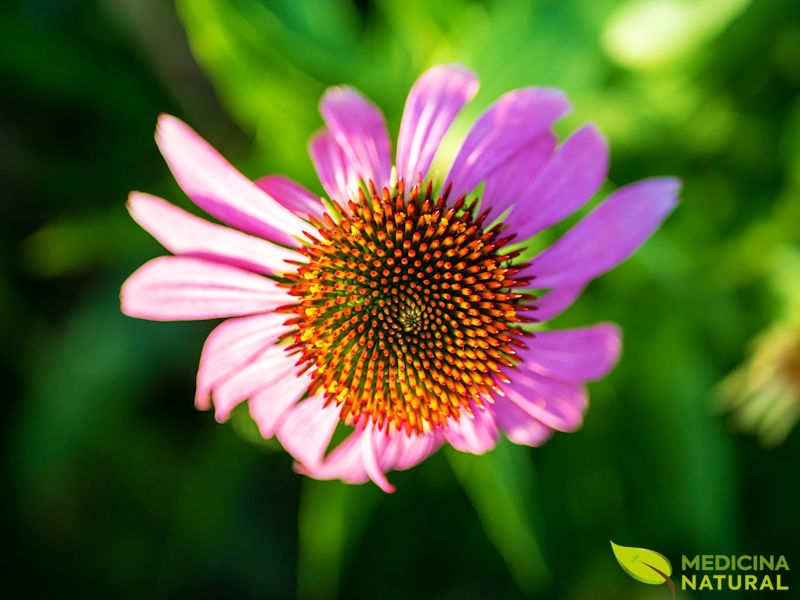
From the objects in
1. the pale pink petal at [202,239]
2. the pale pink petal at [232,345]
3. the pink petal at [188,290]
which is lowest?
the pale pink petal at [232,345]

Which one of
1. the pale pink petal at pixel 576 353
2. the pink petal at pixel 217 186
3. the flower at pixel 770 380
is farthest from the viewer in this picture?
the flower at pixel 770 380

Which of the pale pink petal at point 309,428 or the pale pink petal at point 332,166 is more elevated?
the pale pink petal at point 332,166

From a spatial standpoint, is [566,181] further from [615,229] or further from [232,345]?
[232,345]

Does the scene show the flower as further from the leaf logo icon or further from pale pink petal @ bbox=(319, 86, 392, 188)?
pale pink petal @ bbox=(319, 86, 392, 188)

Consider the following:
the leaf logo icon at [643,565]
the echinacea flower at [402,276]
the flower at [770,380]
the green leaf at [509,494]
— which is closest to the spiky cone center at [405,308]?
the echinacea flower at [402,276]

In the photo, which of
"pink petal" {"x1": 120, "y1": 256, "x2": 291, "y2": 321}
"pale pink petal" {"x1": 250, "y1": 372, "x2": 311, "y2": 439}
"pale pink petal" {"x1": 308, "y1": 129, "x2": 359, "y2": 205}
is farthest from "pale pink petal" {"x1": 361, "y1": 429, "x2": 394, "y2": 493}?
"pale pink petal" {"x1": 308, "y1": 129, "x2": 359, "y2": 205}

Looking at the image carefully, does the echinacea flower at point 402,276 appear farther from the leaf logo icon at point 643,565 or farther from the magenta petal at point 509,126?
the leaf logo icon at point 643,565

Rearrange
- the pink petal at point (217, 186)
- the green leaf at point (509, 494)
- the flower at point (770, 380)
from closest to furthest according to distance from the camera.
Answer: the pink petal at point (217, 186), the green leaf at point (509, 494), the flower at point (770, 380)
